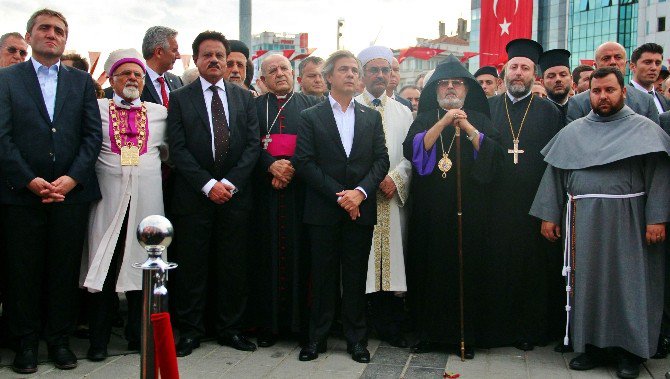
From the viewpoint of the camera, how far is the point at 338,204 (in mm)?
5465

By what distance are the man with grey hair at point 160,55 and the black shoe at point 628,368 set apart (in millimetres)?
4284

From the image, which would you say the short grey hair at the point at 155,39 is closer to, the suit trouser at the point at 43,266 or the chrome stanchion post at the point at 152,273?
the suit trouser at the point at 43,266

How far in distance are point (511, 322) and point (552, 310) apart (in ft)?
1.50

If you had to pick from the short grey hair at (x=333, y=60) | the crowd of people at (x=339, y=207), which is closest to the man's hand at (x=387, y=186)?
the crowd of people at (x=339, y=207)

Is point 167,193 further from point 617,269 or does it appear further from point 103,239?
point 617,269

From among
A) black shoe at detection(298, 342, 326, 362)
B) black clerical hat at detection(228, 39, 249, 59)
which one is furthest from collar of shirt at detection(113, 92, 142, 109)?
black shoe at detection(298, 342, 326, 362)

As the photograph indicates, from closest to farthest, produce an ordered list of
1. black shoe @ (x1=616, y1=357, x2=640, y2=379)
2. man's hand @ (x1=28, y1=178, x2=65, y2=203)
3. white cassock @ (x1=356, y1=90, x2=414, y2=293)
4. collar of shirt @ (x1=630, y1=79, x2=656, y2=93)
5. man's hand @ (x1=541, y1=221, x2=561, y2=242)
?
man's hand @ (x1=28, y1=178, x2=65, y2=203) → black shoe @ (x1=616, y1=357, x2=640, y2=379) → man's hand @ (x1=541, y1=221, x2=561, y2=242) → white cassock @ (x1=356, y1=90, x2=414, y2=293) → collar of shirt @ (x1=630, y1=79, x2=656, y2=93)

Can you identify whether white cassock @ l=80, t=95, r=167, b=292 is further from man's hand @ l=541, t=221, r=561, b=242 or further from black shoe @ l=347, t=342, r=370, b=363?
man's hand @ l=541, t=221, r=561, b=242

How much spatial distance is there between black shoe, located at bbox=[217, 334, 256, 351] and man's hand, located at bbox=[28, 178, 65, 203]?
1.73 m

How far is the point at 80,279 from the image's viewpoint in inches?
216

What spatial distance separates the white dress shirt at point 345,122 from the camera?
5637 mm

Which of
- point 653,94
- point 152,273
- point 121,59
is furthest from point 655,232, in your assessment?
point 121,59

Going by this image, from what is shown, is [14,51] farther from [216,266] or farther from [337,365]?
[337,365]

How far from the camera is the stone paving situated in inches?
198
